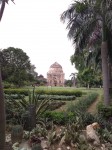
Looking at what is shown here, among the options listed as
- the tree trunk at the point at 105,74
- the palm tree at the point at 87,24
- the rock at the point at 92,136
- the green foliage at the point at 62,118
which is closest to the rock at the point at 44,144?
the rock at the point at 92,136

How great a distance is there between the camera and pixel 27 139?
809 cm

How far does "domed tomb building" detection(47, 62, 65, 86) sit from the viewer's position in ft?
267

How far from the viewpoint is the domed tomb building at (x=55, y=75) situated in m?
81.2

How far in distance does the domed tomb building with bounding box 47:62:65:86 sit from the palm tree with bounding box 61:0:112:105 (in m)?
64.0

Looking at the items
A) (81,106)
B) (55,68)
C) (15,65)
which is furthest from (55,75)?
(81,106)

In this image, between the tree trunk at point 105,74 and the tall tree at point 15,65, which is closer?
the tree trunk at point 105,74

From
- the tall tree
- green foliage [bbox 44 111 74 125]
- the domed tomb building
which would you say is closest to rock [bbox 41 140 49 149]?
green foliage [bbox 44 111 74 125]

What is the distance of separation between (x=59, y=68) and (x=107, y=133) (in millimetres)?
75171

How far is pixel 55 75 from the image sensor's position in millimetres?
81562

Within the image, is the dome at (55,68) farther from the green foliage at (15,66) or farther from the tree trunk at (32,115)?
the tree trunk at (32,115)

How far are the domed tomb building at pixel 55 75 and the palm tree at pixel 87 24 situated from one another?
6402 centimetres

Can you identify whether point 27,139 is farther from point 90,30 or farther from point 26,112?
point 90,30

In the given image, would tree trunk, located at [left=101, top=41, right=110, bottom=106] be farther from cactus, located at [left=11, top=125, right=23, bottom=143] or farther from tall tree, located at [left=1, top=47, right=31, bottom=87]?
tall tree, located at [left=1, top=47, right=31, bottom=87]

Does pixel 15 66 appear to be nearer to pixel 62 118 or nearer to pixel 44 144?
pixel 62 118
